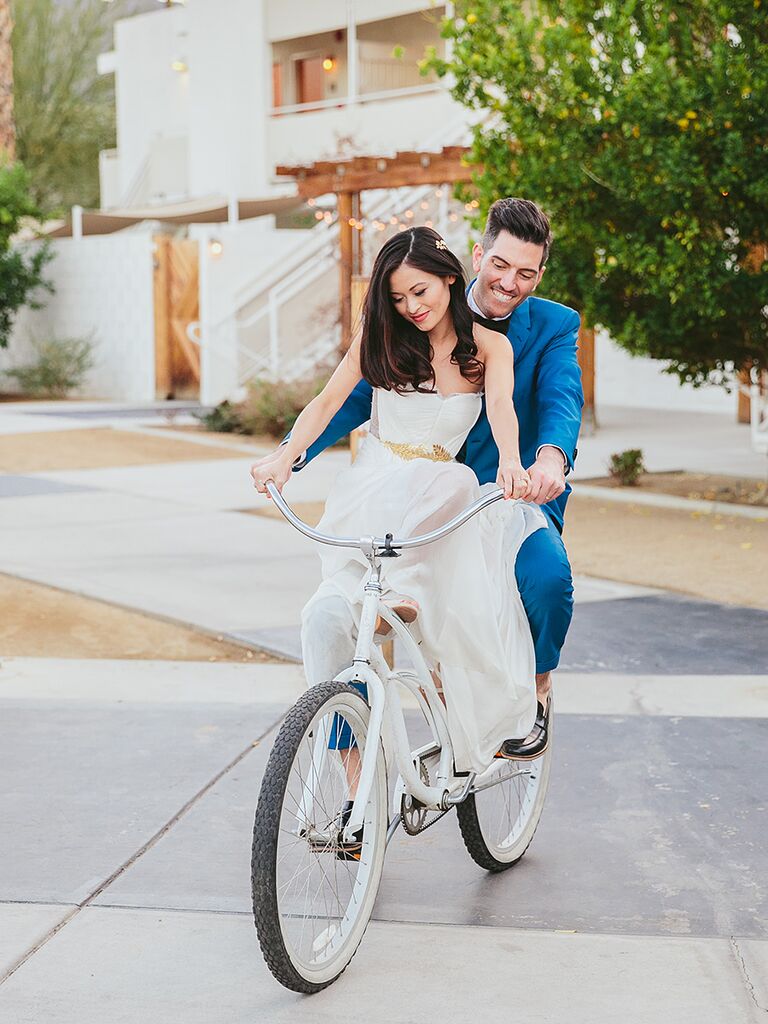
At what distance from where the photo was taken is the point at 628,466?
42.0 feet

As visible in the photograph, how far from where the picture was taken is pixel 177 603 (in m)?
7.89

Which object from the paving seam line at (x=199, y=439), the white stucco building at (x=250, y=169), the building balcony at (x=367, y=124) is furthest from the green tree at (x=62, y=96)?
the paving seam line at (x=199, y=439)

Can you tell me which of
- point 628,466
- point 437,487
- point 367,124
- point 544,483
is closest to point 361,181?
point 628,466

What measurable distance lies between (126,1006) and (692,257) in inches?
322

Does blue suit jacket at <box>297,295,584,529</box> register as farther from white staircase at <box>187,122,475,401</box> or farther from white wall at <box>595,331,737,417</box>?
white staircase at <box>187,122,475,401</box>

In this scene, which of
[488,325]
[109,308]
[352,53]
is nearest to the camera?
[488,325]

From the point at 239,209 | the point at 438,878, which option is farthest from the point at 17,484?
the point at 239,209

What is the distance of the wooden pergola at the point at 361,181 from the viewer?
641 inches

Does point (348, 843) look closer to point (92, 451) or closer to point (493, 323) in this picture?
point (493, 323)

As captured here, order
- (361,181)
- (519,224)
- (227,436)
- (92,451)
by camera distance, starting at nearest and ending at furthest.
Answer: (519,224), (92,451), (361,181), (227,436)

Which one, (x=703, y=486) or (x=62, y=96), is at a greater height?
(x=62, y=96)

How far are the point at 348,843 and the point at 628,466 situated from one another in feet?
31.3

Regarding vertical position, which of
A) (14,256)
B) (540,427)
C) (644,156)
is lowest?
(540,427)

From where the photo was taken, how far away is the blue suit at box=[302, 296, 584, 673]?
393 centimetres
